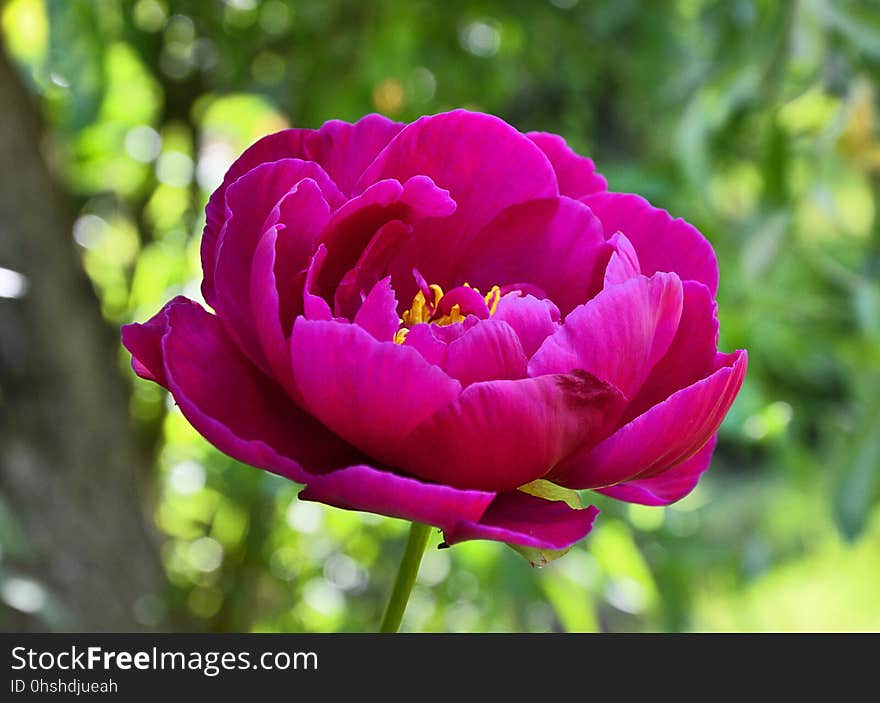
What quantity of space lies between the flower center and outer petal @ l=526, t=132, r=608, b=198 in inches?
1.3

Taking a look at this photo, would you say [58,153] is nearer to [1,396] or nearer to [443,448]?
[1,396]

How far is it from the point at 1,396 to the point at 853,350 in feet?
1.87

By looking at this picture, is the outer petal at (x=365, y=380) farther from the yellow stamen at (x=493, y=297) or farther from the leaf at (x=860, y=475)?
the leaf at (x=860, y=475)

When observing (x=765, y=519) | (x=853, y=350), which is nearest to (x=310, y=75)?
(x=853, y=350)

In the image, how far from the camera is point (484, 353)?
8.4 inches

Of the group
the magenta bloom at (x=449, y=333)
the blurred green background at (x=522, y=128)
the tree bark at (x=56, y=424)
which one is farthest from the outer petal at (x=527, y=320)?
the tree bark at (x=56, y=424)

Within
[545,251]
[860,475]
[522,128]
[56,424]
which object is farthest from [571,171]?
[522,128]

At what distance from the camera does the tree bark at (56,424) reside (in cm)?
74

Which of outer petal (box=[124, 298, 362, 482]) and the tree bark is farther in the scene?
the tree bark

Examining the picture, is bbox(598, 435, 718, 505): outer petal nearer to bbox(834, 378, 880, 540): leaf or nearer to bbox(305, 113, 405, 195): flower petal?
bbox(305, 113, 405, 195): flower petal

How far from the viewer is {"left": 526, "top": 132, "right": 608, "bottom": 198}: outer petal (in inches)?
10.1

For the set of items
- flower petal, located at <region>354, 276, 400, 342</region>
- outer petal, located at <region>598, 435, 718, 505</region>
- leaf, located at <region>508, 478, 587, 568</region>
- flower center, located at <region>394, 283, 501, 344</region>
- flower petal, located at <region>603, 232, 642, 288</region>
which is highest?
flower petal, located at <region>603, 232, 642, 288</region>

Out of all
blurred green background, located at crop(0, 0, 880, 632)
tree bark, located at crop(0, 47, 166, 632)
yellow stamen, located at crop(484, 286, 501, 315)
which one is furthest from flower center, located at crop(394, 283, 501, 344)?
tree bark, located at crop(0, 47, 166, 632)
